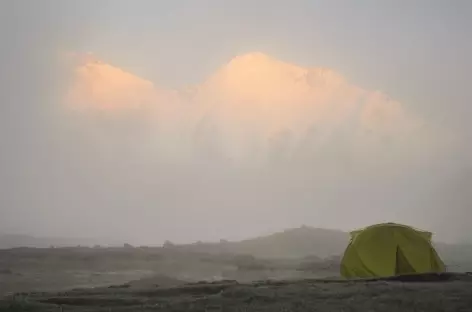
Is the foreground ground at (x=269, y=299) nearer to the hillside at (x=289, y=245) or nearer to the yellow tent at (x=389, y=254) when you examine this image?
the yellow tent at (x=389, y=254)

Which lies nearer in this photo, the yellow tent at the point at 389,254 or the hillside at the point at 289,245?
the yellow tent at the point at 389,254

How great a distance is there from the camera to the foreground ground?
5.79 ft

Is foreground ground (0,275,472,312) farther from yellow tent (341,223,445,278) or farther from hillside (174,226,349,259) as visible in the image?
hillside (174,226,349,259)

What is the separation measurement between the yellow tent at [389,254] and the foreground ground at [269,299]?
0.94 meters

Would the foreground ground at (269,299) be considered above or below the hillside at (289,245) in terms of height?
below

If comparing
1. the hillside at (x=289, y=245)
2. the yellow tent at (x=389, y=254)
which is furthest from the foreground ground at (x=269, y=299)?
the hillside at (x=289, y=245)

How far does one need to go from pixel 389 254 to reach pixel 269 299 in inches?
60.0

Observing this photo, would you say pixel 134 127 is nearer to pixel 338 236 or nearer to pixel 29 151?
pixel 29 151

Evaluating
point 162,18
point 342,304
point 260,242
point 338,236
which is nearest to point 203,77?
point 162,18

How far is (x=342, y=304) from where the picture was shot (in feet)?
5.95

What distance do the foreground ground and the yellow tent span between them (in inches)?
37.0

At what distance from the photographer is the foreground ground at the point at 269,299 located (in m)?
1.76

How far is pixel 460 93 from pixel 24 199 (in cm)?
347

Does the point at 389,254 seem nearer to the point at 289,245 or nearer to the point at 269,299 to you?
the point at 289,245
